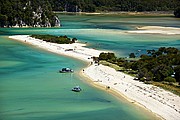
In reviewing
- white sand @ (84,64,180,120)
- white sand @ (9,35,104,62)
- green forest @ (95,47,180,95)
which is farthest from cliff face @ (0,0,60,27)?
white sand @ (84,64,180,120)

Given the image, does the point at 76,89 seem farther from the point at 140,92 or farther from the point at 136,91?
the point at 140,92

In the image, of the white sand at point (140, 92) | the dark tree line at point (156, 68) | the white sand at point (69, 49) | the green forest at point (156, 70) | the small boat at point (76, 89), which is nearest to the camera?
the white sand at point (140, 92)

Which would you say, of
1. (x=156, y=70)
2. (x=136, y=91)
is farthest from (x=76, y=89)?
(x=156, y=70)

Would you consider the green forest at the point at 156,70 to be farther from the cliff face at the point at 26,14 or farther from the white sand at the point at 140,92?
the cliff face at the point at 26,14

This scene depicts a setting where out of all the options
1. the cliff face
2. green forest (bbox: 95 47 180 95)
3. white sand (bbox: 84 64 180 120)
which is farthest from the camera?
the cliff face

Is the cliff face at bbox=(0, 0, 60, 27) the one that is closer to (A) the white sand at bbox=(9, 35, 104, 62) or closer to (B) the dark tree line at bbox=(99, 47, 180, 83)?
(A) the white sand at bbox=(9, 35, 104, 62)

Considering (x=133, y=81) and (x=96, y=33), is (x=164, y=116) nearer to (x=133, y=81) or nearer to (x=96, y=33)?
(x=133, y=81)

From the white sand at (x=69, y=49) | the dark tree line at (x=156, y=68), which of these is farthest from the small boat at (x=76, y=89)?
the white sand at (x=69, y=49)

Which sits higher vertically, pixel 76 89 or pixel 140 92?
pixel 76 89
